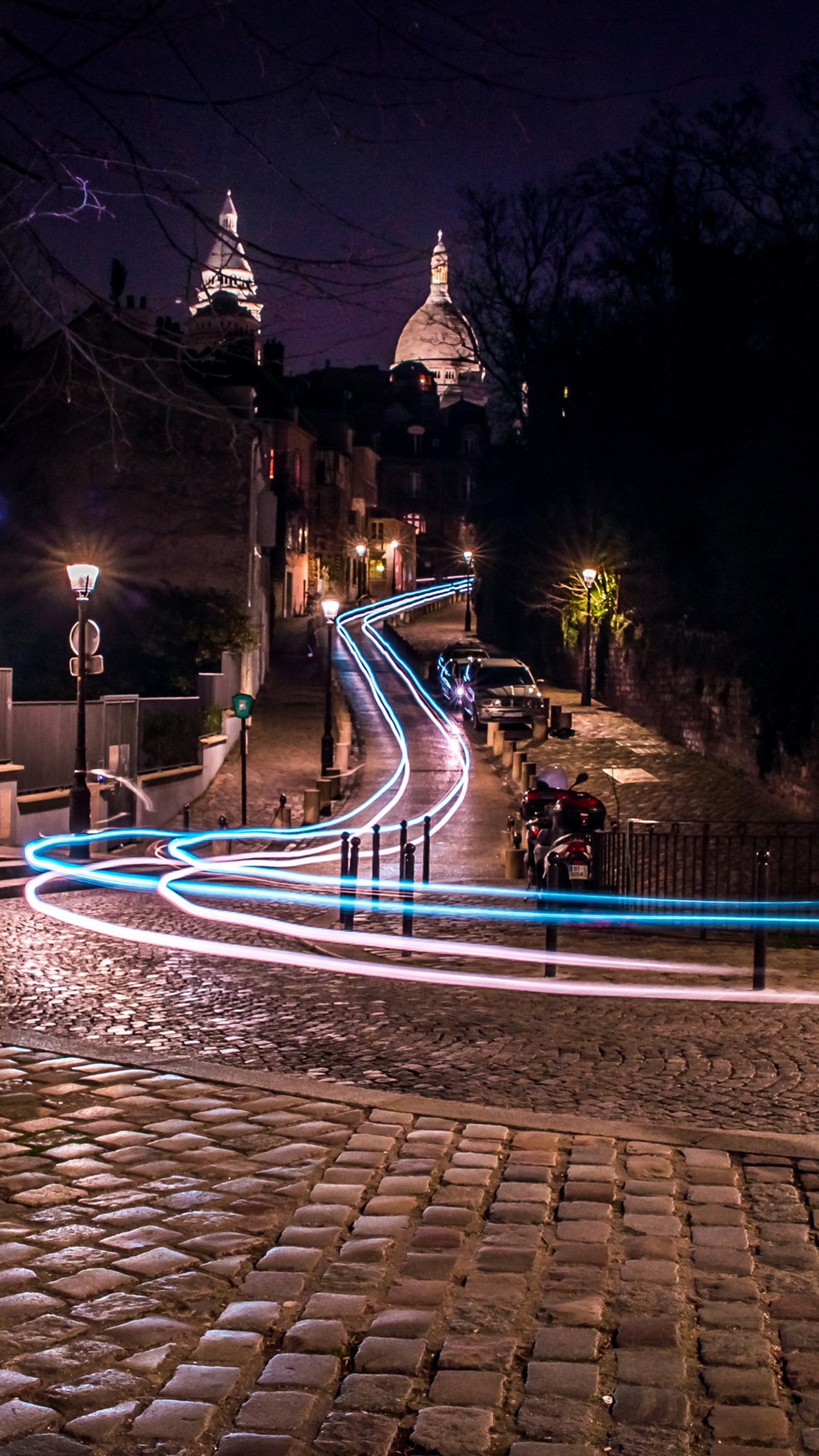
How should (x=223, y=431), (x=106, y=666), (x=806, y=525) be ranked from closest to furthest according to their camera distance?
(x=806, y=525) < (x=106, y=666) < (x=223, y=431)

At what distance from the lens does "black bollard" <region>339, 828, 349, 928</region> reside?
14008 millimetres

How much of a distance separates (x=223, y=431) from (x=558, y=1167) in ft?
134

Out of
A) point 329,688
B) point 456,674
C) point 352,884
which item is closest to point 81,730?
point 352,884

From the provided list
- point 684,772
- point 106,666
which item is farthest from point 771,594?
point 106,666

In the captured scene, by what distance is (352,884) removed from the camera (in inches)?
563

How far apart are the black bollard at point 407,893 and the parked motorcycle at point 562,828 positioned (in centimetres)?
173

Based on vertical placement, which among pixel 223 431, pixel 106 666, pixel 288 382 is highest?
pixel 288 382

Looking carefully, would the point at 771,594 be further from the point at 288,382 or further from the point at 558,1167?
the point at 288,382

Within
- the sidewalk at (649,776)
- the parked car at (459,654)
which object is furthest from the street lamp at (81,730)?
the parked car at (459,654)

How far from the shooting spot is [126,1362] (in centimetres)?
436

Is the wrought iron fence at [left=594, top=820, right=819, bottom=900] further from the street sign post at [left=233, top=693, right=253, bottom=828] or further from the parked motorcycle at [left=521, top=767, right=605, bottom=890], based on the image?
the street sign post at [left=233, top=693, right=253, bottom=828]

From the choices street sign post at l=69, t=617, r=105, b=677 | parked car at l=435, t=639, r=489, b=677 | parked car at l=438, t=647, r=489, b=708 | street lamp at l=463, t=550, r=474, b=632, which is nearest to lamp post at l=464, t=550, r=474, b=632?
street lamp at l=463, t=550, r=474, b=632

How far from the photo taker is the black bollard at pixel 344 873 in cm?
1401

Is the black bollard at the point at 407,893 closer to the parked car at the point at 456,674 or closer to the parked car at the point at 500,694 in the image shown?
the parked car at the point at 500,694
